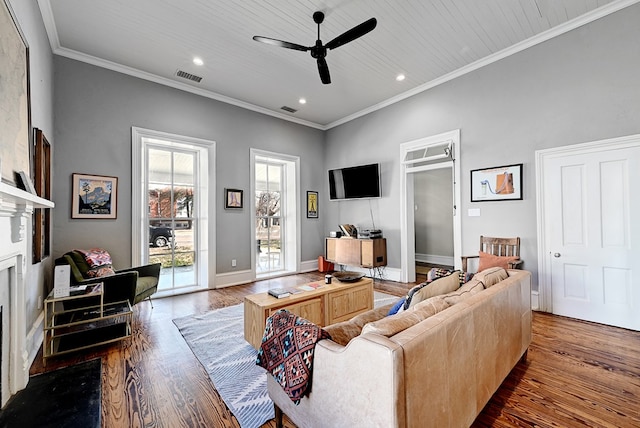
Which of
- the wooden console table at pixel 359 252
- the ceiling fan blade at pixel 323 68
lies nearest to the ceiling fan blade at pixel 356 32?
the ceiling fan blade at pixel 323 68

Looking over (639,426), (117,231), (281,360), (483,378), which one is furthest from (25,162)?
(639,426)

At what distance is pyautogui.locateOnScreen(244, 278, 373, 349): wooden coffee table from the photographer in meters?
2.52

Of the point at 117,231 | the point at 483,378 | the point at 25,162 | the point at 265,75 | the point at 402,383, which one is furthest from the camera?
the point at 265,75

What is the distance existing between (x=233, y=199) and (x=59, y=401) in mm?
3693

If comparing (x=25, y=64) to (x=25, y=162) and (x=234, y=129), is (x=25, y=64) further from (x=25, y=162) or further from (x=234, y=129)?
(x=234, y=129)

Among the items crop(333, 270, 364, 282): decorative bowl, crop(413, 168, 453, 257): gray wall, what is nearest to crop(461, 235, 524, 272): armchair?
crop(333, 270, 364, 282): decorative bowl

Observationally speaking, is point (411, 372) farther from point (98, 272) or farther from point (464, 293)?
point (98, 272)

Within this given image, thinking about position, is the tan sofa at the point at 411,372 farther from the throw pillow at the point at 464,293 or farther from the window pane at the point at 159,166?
the window pane at the point at 159,166

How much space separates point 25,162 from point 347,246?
4.58m

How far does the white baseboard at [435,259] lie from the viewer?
702 centimetres

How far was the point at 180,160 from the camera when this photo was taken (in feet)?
15.8

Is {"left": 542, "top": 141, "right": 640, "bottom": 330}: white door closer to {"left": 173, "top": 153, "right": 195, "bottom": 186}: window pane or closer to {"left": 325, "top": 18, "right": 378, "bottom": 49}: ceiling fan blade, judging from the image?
{"left": 325, "top": 18, "right": 378, "bottom": 49}: ceiling fan blade

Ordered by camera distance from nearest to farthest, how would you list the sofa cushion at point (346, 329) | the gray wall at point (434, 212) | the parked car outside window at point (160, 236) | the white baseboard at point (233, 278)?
the sofa cushion at point (346, 329) → the parked car outside window at point (160, 236) → the white baseboard at point (233, 278) → the gray wall at point (434, 212)

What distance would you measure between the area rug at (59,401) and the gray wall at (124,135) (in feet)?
7.14
